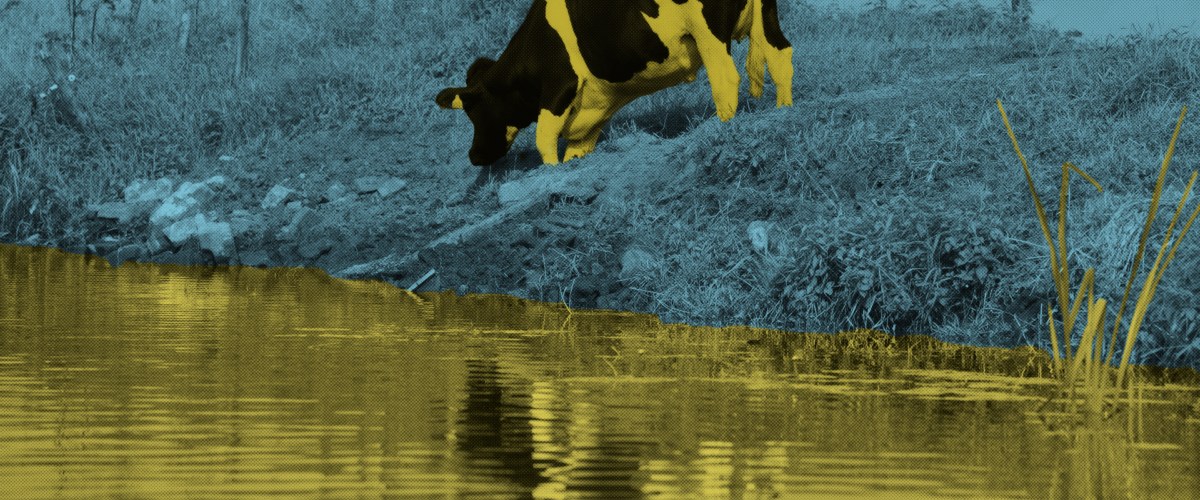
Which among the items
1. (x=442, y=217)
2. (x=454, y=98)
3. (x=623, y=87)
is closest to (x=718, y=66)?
(x=623, y=87)

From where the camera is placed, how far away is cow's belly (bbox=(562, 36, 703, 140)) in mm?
12891

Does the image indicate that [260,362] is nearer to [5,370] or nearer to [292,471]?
[5,370]

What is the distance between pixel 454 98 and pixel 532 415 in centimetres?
943

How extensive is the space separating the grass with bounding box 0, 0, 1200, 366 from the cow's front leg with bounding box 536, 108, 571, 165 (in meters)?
0.51

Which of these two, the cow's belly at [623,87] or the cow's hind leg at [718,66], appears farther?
the cow's belly at [623,87]

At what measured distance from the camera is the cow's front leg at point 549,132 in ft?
45.1

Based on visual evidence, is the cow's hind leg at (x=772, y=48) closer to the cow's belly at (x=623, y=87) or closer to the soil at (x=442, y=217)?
the cow's belly at (x=623, y=87)

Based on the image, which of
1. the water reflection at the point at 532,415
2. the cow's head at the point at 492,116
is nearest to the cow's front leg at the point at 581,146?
the cow's head at the point at 492,116

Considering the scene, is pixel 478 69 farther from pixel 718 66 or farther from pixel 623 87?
pixel 718 66

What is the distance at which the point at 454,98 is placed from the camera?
1452 centimetres

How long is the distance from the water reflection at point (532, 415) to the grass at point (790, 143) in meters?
0.45

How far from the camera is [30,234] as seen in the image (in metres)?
14.7

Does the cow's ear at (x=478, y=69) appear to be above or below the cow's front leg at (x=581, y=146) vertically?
above

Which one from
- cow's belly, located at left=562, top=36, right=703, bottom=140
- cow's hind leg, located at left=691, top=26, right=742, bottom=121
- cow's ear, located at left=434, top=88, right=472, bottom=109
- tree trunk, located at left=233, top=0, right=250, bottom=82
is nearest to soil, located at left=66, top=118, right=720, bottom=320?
cow's belly, located at left=562, top=36, right=703, bottom=140
